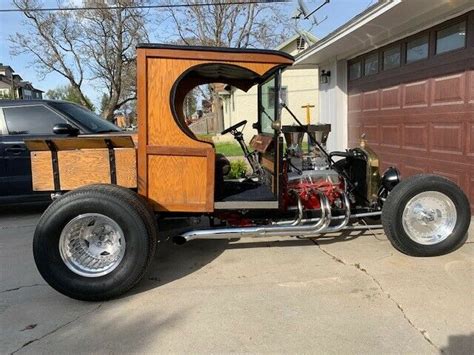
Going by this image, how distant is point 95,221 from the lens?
3.57 meters

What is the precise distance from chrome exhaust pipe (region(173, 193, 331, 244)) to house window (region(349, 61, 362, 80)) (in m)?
5.35

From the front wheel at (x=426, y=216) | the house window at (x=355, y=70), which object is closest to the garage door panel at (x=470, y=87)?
the front wheel at (x=426, y=216)

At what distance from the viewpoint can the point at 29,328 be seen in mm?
3096

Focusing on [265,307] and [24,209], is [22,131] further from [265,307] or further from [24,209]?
[265,307]

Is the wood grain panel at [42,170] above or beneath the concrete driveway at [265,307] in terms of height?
above

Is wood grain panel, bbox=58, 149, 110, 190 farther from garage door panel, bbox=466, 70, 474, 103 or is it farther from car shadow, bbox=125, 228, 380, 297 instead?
garage door panel, bbox=466, 70, 474, 103

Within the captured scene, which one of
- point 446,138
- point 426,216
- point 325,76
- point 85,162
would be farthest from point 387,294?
point 325,76

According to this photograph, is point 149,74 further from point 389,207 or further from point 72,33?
point 72,33

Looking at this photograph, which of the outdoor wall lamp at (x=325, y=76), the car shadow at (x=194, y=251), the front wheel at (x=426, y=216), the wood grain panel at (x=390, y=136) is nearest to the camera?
the car shadow at (x=194, y=251)

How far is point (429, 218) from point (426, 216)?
44 millimetres

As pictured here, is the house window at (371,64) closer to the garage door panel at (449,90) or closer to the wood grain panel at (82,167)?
the garage door panel at (449,90)

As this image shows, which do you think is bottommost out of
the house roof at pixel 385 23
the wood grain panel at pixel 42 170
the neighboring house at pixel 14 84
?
the wood grain panel at pixel 42 170

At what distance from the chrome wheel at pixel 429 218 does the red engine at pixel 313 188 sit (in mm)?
790

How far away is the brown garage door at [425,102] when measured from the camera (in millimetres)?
5523
